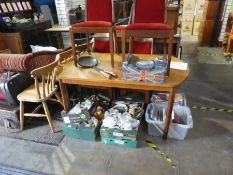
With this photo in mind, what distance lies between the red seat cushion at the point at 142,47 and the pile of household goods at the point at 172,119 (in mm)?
606

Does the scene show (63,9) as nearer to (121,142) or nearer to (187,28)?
(121,142)

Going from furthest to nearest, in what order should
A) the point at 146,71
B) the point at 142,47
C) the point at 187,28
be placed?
the point at 187,28 < the point at 142,47 < the point at 146,71

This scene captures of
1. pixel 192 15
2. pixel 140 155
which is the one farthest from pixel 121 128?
pixel 192 15

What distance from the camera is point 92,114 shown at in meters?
1.95

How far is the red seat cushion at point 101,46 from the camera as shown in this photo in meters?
2.36

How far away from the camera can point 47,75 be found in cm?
182

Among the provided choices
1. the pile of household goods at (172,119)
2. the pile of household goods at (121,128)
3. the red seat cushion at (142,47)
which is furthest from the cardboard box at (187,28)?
the pile of household goods at (121,128)

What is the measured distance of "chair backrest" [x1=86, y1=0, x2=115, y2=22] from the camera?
2.13 metres

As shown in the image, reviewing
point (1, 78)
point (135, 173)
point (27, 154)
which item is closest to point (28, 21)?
point (1, 78)

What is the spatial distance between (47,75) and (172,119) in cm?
128

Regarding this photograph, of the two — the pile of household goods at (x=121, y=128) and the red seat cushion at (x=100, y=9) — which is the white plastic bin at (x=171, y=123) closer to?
the pile of household goods at (x=121, y=128)

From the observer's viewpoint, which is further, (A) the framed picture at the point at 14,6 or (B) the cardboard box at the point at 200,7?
(B) the cardboard box at the point at 200,7

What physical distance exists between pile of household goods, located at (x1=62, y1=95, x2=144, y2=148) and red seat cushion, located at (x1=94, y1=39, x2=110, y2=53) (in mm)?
716

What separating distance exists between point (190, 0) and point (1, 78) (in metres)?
5.26
